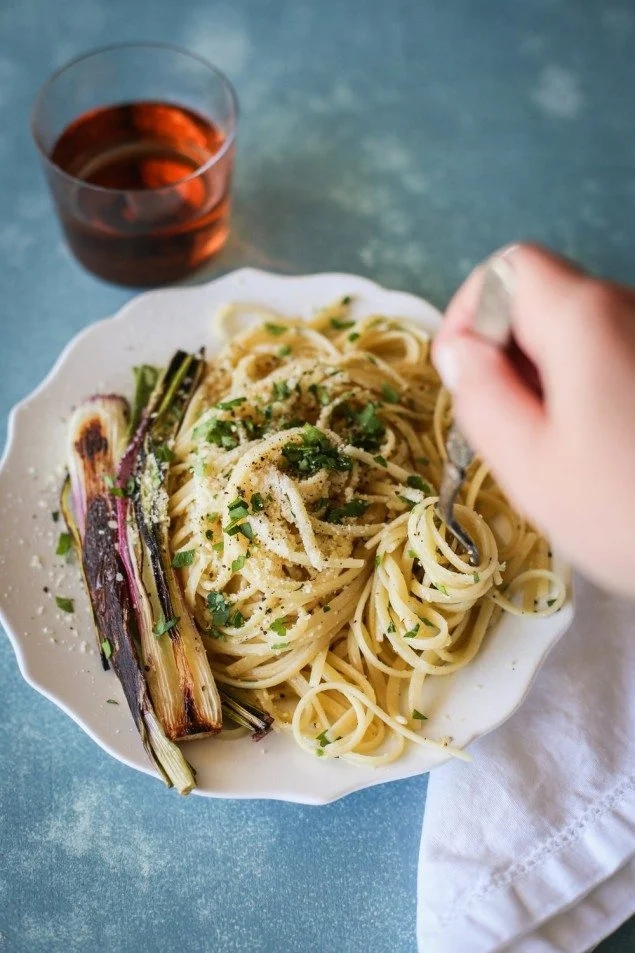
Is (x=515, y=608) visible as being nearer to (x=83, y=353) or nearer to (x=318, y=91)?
(x=83, y=353)

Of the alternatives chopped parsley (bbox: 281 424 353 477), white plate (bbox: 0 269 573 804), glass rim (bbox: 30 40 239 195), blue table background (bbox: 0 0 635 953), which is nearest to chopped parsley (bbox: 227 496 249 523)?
chopped parsley (bbox: 281 424 353 477)

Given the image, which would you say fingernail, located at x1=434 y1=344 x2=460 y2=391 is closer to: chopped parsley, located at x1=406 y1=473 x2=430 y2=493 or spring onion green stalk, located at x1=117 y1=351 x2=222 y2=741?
chopped parsley, located at x1=406 y1=473 x2=430 y2=493

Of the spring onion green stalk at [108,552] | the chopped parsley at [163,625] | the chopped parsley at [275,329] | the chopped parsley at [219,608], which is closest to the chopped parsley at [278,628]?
the chopped parsley at [219,608]

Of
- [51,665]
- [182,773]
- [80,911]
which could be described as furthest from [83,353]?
[80,911]

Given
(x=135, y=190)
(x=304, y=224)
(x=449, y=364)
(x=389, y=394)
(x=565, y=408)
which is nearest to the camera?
(x=565, y=408)

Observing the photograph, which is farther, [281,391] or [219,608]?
[281,391]

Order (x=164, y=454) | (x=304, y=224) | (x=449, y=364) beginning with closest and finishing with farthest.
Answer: (x=449, y=364) → (x=164, y=454) → (x=304, y=224)

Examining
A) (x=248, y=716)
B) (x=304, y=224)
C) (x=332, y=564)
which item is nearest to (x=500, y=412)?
(x=332, y=564)

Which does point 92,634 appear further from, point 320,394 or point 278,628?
point 320,394
